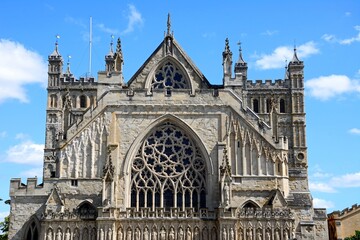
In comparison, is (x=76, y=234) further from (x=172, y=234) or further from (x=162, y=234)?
(x=172, y=234)

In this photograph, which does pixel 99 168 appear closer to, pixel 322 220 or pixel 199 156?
pixel 199 156

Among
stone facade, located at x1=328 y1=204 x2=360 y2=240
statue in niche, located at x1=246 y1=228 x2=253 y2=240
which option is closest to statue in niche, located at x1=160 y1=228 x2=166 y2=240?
statue in niche, located at x1=246 y1=228 x2=253 y2=240

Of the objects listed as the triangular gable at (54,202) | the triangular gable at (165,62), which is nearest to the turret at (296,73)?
the triangular gable at (165,62)

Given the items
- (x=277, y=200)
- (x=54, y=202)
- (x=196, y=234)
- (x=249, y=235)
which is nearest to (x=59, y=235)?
(x=54, y=202)

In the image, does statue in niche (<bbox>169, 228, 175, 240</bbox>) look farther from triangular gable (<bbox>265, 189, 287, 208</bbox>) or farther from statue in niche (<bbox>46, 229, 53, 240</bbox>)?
statue in niche (<bbox>46, 229, 53, 240</bbox>)

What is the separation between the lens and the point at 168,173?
37062 mm

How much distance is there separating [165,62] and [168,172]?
312 inches

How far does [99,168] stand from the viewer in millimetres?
37125

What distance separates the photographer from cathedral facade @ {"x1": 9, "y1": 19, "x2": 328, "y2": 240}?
34812 mm

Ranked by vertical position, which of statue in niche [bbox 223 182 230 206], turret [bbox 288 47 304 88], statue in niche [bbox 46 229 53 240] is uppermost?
turret [bbox 288 47 304 88]

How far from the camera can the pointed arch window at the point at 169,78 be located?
39.4 metres

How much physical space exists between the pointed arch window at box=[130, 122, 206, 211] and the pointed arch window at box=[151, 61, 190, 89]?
333 cm

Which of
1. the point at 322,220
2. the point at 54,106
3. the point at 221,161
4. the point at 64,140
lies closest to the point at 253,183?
the point at 221,161

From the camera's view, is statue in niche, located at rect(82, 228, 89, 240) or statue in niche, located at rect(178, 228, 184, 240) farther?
statue in niche, located at rect(82, 228, 89, 240)
